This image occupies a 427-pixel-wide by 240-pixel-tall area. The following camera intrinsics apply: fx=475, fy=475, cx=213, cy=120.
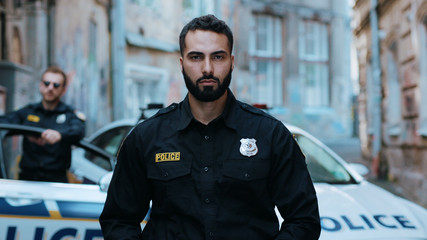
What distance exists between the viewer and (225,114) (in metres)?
1.86

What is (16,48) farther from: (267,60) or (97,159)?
(267,60)

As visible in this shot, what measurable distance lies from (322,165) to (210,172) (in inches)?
87.3

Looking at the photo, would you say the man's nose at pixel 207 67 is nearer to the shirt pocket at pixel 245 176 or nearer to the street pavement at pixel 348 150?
the shirt pocket at pixel 245 176

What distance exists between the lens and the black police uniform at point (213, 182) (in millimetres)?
1742

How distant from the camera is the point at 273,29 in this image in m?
16.7

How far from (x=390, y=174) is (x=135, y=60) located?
314 inches

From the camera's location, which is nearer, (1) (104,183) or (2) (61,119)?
(1) (104,183)

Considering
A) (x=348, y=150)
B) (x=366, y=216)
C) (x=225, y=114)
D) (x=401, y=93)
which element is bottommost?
(x=348, y=150)

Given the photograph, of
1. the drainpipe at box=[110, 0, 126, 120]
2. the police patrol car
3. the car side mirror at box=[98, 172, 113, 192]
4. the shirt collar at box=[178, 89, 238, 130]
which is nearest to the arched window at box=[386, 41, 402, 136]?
the drainpipe at box=[110, 0, 126, 120]

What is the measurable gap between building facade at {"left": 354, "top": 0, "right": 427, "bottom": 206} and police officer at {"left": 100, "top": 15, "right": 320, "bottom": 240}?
21.7ft

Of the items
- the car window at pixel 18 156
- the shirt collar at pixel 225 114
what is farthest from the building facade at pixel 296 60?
the shirt collar at pixel 225 114

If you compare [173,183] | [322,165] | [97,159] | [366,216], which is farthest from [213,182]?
[97,159]

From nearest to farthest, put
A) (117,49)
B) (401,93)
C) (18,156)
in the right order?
1. (18,156)
2. (401,93)
3. (117,49)

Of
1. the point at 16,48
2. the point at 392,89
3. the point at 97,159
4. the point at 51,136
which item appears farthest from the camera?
the point at 392,89
